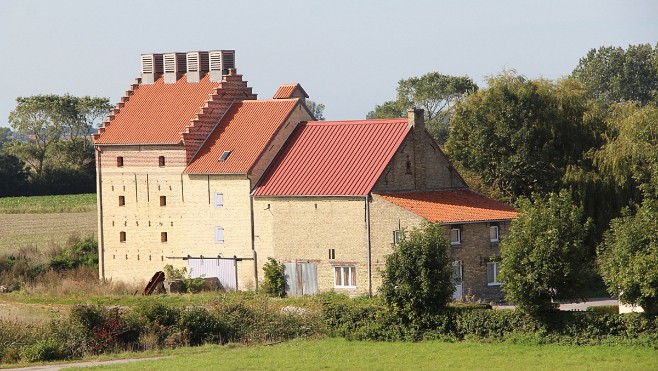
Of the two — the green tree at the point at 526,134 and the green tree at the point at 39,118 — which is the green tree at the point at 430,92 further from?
the green tree at the point at 526,134

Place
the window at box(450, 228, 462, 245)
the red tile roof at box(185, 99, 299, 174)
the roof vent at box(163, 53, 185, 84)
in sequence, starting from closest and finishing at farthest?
the window at box(450, 228, 462, 245)
the red tile roof at box(185, 99, 299, 174)
the roof vent at box(163, 53, 185, 84)

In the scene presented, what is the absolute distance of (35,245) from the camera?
72625 mm

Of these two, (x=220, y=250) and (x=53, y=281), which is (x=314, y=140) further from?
(x=53, y=281)

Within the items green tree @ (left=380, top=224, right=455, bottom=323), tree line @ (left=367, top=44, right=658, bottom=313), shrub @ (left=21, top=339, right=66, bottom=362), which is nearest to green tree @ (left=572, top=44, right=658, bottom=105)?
tree line @ (left=367, top=44, right=658, bottom=313)

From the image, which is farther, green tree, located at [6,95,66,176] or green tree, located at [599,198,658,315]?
green tree, located at [6,95,66,176]

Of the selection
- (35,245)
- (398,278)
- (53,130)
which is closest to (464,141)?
(398,278)

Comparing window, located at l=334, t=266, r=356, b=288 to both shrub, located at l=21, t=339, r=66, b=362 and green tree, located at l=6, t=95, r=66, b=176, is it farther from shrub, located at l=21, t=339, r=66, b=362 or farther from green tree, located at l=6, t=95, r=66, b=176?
green tree, located at l=6, t=95, r=66, b=176

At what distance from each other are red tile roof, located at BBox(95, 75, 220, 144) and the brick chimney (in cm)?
1234

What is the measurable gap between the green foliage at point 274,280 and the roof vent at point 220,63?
498 inches

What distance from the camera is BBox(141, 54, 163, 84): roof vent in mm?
67938

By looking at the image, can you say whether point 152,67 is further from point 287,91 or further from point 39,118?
point 39,118

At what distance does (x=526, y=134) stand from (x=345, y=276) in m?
11.7

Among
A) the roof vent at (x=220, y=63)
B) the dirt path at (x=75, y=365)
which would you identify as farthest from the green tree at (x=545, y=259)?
the roof vent at (x=220, y=63)

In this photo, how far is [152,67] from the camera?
223 feet
